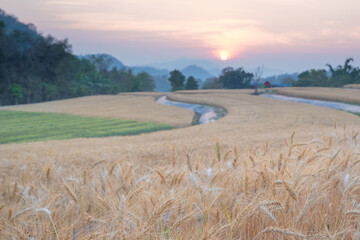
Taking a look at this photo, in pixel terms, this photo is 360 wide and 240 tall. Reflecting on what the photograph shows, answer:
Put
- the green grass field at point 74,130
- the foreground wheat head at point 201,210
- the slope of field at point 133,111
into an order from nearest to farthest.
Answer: the foreground wheat head at point 201,210, the green grass field at point 74,130, the slope of field at point 133,111

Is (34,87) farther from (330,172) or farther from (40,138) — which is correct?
(330,172)

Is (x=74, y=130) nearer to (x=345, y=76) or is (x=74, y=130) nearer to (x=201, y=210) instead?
(x=201, y=210)

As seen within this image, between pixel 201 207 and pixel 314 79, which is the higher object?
pixel 314 79

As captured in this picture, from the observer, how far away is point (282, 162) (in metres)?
3.56

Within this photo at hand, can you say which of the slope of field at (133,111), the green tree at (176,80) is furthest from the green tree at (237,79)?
the slope of field at (133,111)

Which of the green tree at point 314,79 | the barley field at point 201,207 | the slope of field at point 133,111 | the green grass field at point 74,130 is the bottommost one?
the green grass field at point 74,130

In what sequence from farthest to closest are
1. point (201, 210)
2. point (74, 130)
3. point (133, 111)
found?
point (133, 111)
point (74, 130)
point (201, 210)

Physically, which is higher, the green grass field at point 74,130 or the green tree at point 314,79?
the green tree at point 314,79

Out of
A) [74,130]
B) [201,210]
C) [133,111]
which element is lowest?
[74,130]

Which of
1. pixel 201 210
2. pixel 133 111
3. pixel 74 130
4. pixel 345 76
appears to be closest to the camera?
pixel 201 210

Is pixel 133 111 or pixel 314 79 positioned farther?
pixel 314 79

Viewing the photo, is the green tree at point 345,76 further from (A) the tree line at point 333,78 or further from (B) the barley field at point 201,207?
(B) the barley field at point 201,207

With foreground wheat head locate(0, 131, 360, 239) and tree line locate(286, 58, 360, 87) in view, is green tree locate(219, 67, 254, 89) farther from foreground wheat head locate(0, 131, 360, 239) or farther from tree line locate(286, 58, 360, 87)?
foreground wheat head locate(0, 131, 360, 239)

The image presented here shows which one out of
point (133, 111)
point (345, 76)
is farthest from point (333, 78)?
point (133, 111)
